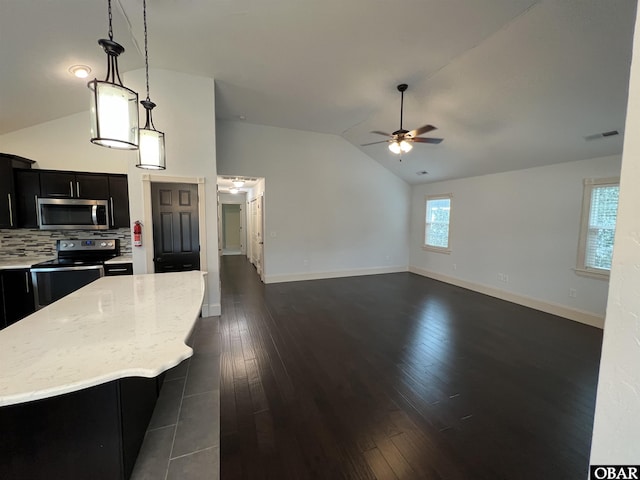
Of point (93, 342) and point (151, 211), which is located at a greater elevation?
point (151, 211)

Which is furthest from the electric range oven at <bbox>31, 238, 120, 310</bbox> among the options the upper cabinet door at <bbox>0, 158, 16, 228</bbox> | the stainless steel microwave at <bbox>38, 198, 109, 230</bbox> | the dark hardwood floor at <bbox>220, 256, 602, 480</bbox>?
the dark hardwood floor at <bbox>220, 256, 602, 480</bbox>

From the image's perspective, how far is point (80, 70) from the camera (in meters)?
2.97

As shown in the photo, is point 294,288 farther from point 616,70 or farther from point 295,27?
point 616,70

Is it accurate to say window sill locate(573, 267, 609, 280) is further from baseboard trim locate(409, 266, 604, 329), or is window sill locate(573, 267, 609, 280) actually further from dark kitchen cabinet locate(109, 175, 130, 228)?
dark kitchen cabinet locate(109, 175, 130, 228)

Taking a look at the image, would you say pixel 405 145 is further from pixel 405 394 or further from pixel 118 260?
pixel 118 260

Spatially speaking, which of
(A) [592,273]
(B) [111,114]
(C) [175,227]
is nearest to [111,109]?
(B) [111,114]

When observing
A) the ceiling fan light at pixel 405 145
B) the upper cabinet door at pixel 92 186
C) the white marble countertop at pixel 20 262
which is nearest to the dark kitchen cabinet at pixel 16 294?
the white marble countertop at pixel 20 262

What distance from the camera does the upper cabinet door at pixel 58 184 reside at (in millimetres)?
3537

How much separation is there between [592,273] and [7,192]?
25.4ft

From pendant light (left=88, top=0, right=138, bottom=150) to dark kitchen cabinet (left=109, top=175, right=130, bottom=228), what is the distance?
2923 millimetres

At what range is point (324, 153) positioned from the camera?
6109 millimetres

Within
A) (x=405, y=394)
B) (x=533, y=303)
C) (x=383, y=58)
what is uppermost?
(x=383, y=58)

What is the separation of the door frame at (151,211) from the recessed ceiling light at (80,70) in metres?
1.19

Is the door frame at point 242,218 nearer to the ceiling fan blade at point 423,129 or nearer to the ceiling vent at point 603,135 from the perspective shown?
the ceiling fan blade at point 423,129
